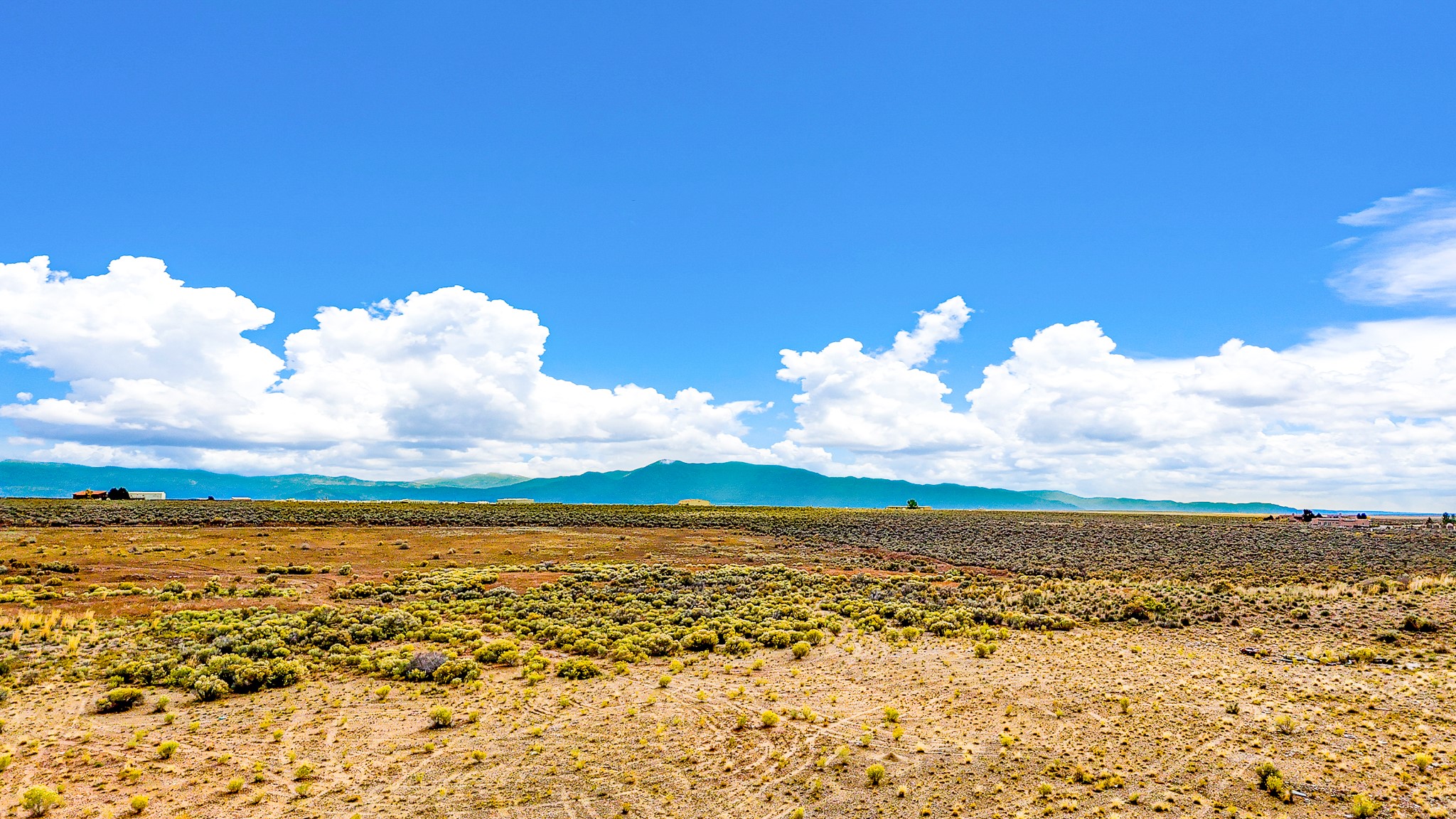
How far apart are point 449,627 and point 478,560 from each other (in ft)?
76.6

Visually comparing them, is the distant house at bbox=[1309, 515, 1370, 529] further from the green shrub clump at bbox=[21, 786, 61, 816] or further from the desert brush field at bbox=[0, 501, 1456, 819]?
the green shrub clump at bbox=[21, 786, 61, 816]

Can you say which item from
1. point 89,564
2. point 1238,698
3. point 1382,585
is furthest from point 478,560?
point 1382,585

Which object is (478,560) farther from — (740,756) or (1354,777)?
(1354,777)

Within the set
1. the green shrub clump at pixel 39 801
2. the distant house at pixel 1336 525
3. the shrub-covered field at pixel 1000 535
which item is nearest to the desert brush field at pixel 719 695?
the green shrub clump at pixel 39 801

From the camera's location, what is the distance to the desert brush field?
11.5 m

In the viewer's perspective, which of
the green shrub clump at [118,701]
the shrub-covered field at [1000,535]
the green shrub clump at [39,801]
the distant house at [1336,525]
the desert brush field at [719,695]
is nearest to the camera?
the green shrub clump at [39,801]

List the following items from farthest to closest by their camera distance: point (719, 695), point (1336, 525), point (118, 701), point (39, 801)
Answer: point (1336, 525)
point (719, 695)
point (118, 701)
point (39, 801)

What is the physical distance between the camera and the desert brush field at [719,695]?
11.5 meters

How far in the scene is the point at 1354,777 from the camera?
462 inches

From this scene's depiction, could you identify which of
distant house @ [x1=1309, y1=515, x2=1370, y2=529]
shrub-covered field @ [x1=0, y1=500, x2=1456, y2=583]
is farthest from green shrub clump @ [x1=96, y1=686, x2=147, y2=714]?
distant house @ [x1=1309, y1=515, x2=1370, y2=529]

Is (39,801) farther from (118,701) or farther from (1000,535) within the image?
(1000,535)

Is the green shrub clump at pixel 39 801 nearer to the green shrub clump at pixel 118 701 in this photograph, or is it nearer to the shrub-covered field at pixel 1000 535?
the green shrub clump at pixel 118 701

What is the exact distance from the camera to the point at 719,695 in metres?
16.4

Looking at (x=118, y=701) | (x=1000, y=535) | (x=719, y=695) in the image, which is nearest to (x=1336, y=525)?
(x=1000, y=535)
